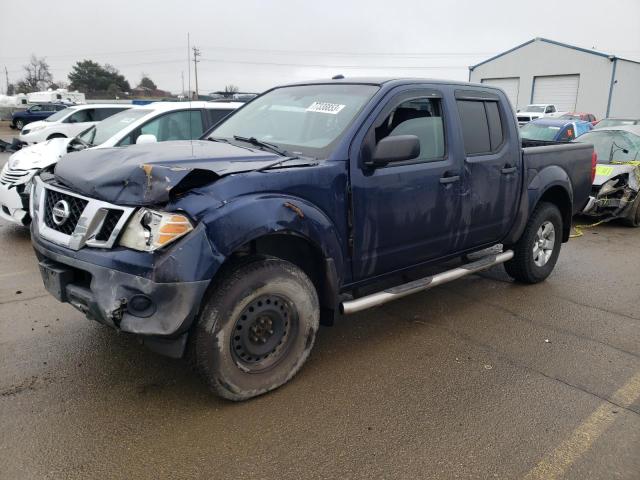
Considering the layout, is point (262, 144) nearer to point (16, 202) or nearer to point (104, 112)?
point (16, 202)

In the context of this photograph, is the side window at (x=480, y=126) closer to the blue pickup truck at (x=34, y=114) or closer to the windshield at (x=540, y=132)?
the windshield at (x=540, y=132)

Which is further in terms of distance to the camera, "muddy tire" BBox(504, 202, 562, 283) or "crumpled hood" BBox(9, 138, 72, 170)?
"crumpled hood" BBox(9, 138, 72, 170)

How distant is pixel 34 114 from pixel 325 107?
30479 millimetres

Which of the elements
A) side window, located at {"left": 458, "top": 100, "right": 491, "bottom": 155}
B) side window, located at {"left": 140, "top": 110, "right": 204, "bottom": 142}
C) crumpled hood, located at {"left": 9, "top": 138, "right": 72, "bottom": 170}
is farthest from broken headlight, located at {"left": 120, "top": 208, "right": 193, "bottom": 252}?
side window, located at {"left": 140, "top": 110, "right": 204, "bottom": 142}

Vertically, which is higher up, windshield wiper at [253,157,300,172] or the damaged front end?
windshield wiper at [253,157,300,172]

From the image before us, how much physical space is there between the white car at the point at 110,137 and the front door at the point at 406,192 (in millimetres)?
2824

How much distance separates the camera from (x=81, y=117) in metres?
15.2

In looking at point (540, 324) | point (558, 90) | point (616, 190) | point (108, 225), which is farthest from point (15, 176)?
point (558, 90)

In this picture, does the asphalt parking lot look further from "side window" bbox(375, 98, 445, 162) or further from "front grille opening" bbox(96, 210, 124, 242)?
"side window" bbox(375, 98, 445, 162)

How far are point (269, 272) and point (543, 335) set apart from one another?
254cm

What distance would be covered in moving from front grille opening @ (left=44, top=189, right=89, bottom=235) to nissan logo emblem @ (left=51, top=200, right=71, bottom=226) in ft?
0.04

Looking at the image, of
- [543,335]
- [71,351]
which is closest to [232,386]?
[71,351]

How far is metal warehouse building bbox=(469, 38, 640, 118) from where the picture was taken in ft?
124

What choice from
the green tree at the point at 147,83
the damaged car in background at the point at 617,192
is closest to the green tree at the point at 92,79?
the green tree at the point at 147,83
